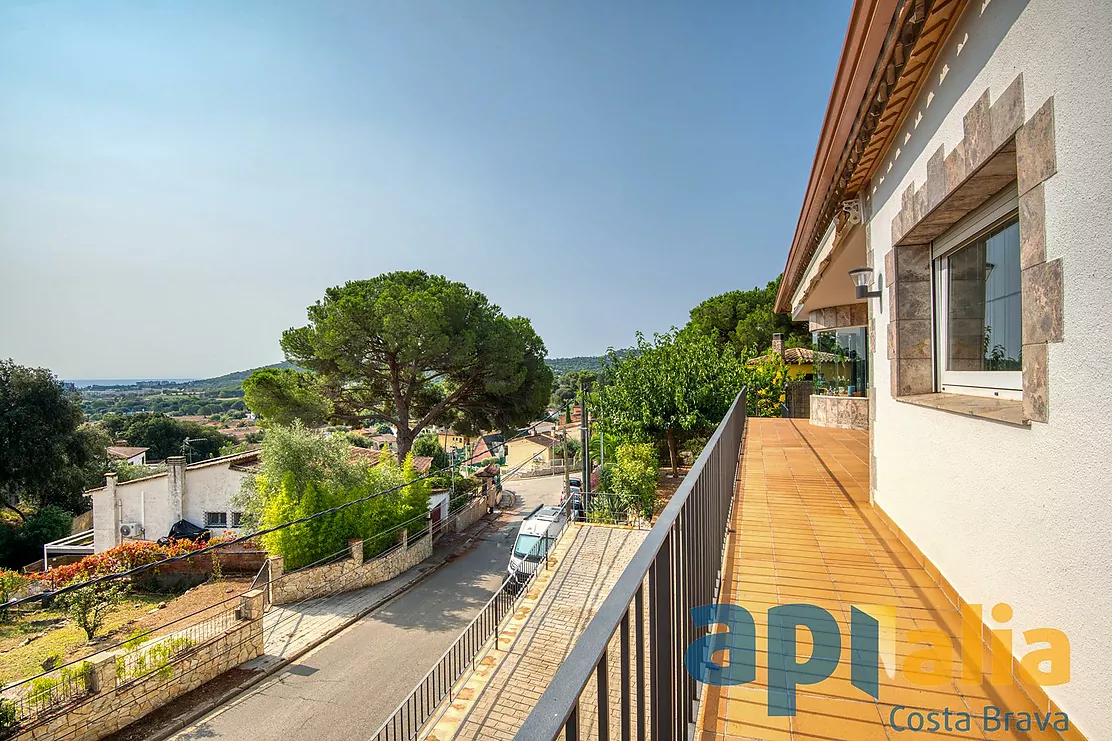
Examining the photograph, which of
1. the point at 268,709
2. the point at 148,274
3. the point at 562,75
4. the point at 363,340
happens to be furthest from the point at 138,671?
the point at 148,274

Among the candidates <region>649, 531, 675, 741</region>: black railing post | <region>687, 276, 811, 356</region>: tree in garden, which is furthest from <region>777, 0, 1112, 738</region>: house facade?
<region>687, 276, 811, 356</region>: tree in garden

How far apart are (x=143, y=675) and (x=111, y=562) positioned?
21.2ft

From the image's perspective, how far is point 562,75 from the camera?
11758 mm

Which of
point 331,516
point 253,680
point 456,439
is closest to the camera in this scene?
point 253,680

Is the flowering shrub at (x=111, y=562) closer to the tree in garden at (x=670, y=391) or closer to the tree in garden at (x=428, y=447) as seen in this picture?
the tree in garden at (x=670, y=391)

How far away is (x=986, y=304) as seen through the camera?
2432 mm

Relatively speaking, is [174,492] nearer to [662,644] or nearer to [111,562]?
[111,562]

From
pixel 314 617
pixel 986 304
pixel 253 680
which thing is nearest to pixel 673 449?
pixel 314 617

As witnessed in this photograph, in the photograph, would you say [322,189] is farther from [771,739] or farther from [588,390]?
[771,739]

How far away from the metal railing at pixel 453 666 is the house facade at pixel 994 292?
774 cm

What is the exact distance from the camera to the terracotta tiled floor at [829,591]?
1601mm

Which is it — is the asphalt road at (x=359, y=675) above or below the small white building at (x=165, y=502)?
below

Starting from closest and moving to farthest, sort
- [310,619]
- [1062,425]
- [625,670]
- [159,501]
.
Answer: [625,670], [1062,425], [310,619], [159,501]

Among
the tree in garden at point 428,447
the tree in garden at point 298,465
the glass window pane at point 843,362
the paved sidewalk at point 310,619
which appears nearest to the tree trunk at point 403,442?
the tree in garden at point 298,465
